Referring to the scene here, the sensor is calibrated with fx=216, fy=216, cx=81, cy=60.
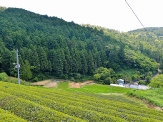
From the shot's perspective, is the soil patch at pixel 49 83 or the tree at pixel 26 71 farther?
the soil patch at pixel 49 83

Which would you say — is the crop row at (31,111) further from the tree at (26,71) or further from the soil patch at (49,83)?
the soil patch at (49,83)

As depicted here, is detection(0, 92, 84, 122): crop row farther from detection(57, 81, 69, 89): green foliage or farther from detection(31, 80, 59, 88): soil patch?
detection(57, 81, 69, 89): green foliage

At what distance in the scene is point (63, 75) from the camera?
1652 inches

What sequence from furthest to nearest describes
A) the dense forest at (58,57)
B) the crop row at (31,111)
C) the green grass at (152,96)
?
the dense forest at (58,57)
the green grass at (152,96)
the crop row at (31,111)

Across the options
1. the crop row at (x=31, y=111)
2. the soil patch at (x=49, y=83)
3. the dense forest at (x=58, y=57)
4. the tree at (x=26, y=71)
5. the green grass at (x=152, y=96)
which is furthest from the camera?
the dense forest at (x=58, y=57)

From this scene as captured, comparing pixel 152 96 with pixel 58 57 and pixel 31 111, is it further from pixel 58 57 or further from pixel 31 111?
pixel 58 57

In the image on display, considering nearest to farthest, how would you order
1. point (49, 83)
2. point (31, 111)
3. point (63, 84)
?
point (31, 111) < point (49, 83) < point (63, 84)

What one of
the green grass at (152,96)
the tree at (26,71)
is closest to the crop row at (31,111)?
the green grass at (152,96)

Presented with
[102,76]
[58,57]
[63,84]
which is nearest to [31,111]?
[63,84]

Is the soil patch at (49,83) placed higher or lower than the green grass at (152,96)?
lower

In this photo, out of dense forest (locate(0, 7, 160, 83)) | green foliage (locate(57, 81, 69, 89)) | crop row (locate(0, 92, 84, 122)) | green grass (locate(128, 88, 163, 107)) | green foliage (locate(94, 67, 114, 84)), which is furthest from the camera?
green foliage (locate(94, 67, 114, 84))

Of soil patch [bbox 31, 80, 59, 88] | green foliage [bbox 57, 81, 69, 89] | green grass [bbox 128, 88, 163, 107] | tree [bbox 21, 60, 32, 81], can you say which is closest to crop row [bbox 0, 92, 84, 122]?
green grass [bbox 128, 88, 163, 107]

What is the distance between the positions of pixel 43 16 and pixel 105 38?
25.3 meters

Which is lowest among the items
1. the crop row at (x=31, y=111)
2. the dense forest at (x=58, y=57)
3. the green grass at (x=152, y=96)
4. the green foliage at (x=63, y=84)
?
the green foliage at (x=63, y=84)
